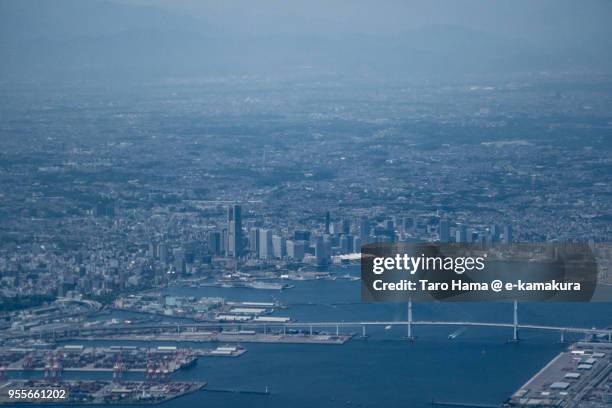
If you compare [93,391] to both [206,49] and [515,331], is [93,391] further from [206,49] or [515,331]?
[206,49]

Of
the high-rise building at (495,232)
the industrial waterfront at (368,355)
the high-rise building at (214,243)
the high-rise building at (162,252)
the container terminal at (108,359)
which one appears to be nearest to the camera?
the industrial waterfront at (368,355)

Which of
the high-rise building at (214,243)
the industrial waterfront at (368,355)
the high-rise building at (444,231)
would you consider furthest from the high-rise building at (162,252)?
the high-rise building at (444,231)

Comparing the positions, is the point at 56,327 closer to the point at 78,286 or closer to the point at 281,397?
the point at 78,286

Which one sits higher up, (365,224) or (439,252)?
(439,252)

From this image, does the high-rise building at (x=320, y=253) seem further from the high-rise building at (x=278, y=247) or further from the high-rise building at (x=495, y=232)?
the high-rise building at (x=495, y=232)

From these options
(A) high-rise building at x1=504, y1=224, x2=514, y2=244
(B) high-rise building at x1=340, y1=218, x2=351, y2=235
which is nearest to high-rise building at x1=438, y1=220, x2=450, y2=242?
(A) high-rise building at x1=504, y1=224, x2=514, y2=244

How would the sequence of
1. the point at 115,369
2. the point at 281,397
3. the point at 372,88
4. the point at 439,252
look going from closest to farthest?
the point at 439,252
the point at 281,397
the point at 115,369
the point at 372,88

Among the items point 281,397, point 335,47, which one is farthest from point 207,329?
point 335,47
